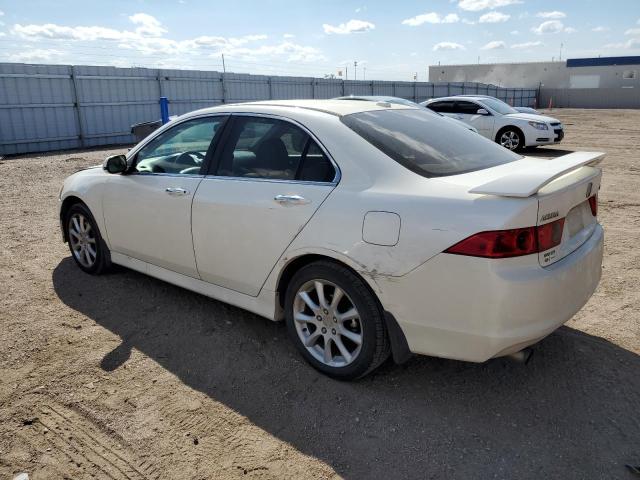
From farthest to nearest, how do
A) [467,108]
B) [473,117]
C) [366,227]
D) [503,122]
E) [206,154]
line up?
[467,108] < [473,117] < [503,122] < [206,154] < [366,227]

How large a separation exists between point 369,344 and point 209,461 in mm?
1035

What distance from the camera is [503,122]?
14.5 metres

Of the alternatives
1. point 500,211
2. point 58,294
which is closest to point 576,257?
point 500,211

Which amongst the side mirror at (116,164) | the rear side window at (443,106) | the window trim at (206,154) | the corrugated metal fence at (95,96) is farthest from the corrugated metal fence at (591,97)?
the side mirror at (116,164)

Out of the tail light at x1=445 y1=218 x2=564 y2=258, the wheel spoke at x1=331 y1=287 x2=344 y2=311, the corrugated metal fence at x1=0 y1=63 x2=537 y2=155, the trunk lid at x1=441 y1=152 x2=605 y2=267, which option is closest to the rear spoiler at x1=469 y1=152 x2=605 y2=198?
the trunk lid at x1=441 y1=152 x2=605 y2=267

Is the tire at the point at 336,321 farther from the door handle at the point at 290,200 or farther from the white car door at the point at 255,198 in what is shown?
the door handle at the point at 290,200

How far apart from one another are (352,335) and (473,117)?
13190 millimetres

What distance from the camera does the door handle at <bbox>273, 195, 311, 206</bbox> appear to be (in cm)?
311

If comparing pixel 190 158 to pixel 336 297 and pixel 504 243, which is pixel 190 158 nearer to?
pixel 336 297

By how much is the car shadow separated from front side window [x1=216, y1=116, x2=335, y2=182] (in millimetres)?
1214

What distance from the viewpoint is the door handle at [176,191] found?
381 centimetres

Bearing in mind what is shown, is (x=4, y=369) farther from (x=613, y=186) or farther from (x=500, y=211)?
(x=613, y=186)

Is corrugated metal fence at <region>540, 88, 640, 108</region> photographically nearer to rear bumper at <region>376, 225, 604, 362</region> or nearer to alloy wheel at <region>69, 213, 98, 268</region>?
alloy wheel at <region>69, 213, 98, 268</region>

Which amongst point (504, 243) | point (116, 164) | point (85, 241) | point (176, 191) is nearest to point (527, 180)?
point (504, 243)
